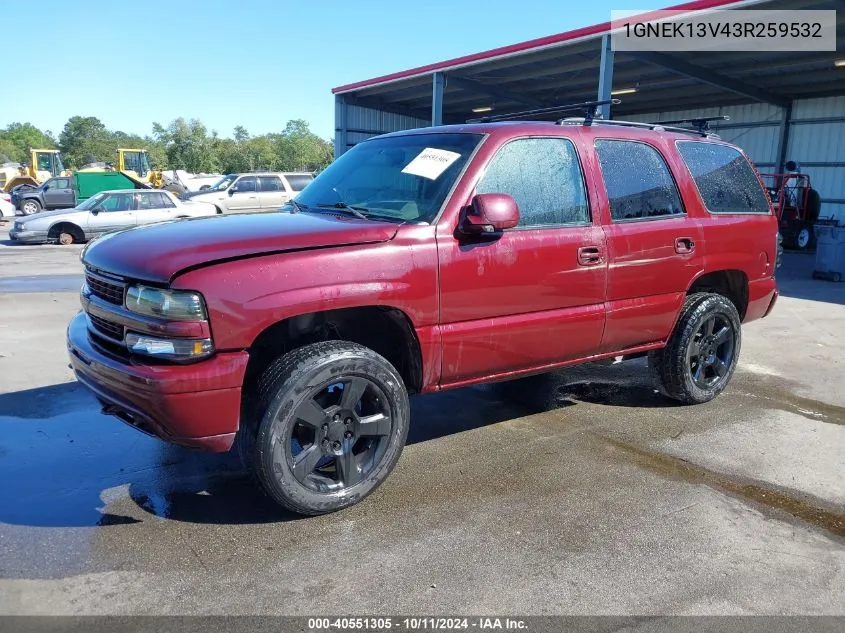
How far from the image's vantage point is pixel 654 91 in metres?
23.2

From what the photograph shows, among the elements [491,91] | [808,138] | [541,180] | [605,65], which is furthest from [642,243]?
[808,138]

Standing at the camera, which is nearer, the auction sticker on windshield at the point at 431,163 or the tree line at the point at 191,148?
the auction sticker on windshield at the point at 431,163

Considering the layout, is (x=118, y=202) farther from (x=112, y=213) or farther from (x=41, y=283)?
(x=41, y=283)

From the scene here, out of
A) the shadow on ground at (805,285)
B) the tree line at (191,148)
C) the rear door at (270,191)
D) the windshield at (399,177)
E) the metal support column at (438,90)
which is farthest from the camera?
the tree line at (191,148)

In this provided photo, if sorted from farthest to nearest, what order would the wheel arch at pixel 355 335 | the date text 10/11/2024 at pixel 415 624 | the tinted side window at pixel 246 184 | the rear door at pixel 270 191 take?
the rear door at pixel 270 191, the tinted side window at pixel 246 184, the wheel arch at pixel 355 335, the date text 10/11/2024 at pixel 415 624

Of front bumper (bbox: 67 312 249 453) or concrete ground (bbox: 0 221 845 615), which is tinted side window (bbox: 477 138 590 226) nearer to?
concrete ground (bbox: 0 221 845 615)

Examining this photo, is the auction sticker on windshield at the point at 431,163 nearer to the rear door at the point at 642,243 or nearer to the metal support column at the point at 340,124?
the rear door at the point at 642,243

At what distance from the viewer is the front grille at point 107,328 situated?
10.5ft

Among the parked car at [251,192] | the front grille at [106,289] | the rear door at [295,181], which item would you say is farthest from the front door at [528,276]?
the rear door at [295,181]

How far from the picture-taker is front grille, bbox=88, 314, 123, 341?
3203mm

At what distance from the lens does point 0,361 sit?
6.01m

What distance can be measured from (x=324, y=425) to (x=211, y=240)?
102 cm

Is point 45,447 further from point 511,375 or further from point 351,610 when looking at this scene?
point 511,375

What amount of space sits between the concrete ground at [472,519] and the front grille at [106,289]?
104 centimetres
